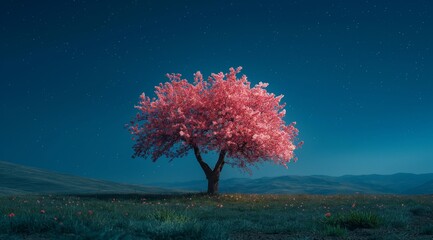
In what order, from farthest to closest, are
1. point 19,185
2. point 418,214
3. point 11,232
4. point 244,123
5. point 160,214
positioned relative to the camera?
point 19,185 → point 244,123 → point 418,214 → point 160,214 → point 11,232

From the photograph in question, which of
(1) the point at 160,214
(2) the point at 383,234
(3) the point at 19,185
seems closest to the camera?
(2) the point at 383,234

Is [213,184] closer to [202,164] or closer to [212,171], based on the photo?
[212,171]

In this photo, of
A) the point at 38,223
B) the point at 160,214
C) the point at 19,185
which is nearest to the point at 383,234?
the point at 160,214

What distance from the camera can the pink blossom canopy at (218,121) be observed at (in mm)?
28688

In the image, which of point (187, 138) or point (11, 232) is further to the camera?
point (187, 138)

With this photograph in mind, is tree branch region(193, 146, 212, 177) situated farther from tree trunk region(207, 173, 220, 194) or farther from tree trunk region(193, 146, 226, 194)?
tree trunk region(207, 173, 220, 194)

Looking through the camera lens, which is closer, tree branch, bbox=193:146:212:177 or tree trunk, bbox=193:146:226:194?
tree trunk, bbox=193:146:226:194

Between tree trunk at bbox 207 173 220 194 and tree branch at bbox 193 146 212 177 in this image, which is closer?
tree trunk at bbox 207 173 220 194

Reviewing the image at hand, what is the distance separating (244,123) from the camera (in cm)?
2894

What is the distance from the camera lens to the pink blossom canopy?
1129 inches

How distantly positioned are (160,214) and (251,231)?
3198mm

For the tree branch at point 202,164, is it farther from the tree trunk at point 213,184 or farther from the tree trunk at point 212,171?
the tree trunk at point 213,184

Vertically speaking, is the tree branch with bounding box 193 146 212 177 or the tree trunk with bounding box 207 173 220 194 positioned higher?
the tree branch with bounding box 193 146 212 177

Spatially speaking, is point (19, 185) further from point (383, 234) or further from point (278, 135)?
point (383, 234)
